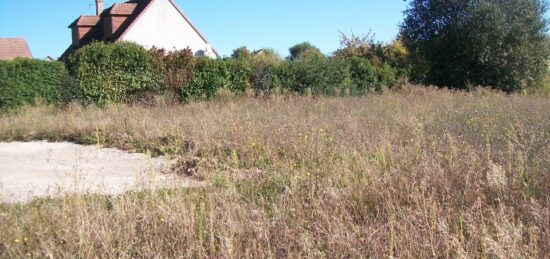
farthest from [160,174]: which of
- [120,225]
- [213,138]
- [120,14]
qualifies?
[120,14]

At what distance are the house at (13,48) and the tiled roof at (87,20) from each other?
10137mm

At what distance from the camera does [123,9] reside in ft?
115

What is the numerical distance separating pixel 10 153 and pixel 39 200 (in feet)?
15.6

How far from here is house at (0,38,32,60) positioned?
42219 millimetres

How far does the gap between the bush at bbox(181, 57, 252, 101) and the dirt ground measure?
727cm

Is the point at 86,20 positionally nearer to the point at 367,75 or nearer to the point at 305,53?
the point at 305,53

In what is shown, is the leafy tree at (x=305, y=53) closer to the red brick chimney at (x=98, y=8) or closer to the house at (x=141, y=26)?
the house at (x=141, y=26)

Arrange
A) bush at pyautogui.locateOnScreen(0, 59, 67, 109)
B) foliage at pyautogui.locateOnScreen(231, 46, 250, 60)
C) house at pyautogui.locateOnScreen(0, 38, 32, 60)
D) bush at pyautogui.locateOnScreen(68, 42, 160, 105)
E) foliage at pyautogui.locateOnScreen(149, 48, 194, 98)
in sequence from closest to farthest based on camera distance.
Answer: bush at pyautogui.locateOnScreen(0, 59, 67, 109), bush at pyautogui.locateOnScreen(68, 42, 160, 105), foliage at pyautogui.locateOnScreen(149, 48, 194, 98), foliage at pyautogui.locateOnScreen(231, 46, 250, 60), house at pyautogui.locateOnScreen(0, 38, 32, 60)

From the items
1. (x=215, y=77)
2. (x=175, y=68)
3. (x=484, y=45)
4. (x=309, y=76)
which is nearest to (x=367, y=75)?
(x=309, y=76)

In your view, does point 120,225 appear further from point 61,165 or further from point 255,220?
point 61,165

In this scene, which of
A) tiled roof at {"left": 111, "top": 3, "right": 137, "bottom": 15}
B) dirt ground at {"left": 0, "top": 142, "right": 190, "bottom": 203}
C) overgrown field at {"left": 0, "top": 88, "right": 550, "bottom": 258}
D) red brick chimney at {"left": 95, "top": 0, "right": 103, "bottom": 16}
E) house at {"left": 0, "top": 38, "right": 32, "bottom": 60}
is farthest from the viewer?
house at {"left": 0, "top": 38, "right": 32, "bottom": 60}

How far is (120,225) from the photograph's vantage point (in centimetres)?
392

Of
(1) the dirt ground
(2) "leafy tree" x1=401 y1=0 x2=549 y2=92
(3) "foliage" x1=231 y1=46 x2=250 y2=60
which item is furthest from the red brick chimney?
(1) the dirt ground

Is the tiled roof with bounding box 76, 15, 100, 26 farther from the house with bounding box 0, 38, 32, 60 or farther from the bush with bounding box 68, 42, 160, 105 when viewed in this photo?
the bush with bounding box 68, 42, 160, 105
